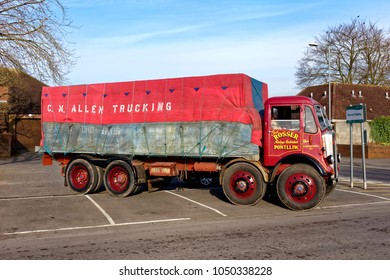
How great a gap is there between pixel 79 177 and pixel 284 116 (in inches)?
255

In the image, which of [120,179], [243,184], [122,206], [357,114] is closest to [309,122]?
[243,184]

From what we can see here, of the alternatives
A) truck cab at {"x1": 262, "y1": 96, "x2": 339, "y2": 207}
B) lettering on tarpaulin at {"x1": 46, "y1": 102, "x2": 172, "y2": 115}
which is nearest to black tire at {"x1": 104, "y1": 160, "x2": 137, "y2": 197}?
lettering on tarpaulin at {"x1": 46, "y1": 102, "x2": 172, "y2": 115}

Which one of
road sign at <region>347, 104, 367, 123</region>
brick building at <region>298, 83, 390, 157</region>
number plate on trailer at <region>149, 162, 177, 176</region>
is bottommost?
number plate on trailer at <region>149, 162, 177, 176</region>

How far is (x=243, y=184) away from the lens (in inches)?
365

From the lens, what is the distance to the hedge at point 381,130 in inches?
1211

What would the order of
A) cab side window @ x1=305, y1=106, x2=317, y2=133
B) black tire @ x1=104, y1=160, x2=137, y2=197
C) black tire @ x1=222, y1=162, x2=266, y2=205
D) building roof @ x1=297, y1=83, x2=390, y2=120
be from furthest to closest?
building roof @ x1=297, y1=83, x2=390, y2=120 < black tire @ x1=104, y1=160, x2=137, y2=197 < black tire @ x1=222, y1=162, x2=266, y2=205 < cab side window @ x1=305, y1=106, x2=317, y2=133

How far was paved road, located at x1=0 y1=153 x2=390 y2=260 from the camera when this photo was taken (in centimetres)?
563

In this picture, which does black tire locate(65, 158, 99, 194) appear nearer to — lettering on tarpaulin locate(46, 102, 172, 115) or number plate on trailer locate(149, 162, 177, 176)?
lettering on tarpaulin locate(46, 102, 172, 115)

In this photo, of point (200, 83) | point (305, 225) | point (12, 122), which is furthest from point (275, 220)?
point (12, 122)

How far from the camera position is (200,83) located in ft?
32.6

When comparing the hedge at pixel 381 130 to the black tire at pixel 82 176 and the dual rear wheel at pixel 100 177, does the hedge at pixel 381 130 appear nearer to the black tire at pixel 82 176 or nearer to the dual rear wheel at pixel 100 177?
the dual rear wheel at pixel 100 177

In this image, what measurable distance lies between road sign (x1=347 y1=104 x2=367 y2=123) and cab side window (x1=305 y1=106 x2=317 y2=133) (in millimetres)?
4036

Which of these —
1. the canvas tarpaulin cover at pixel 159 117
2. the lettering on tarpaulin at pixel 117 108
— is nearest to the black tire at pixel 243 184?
the canvas tarpaulin cover at pixel 159 117
